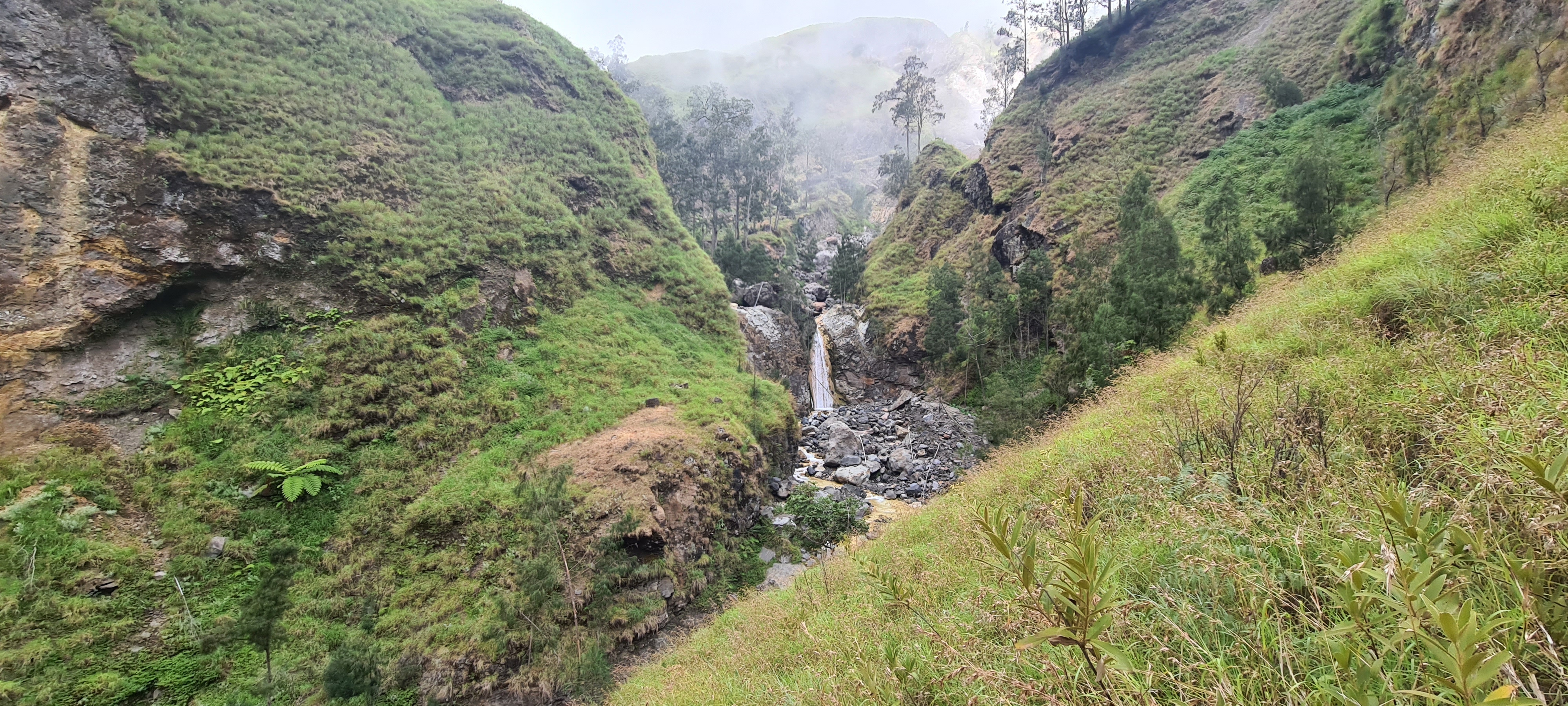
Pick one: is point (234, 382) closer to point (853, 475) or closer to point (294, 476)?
point (294, 476)

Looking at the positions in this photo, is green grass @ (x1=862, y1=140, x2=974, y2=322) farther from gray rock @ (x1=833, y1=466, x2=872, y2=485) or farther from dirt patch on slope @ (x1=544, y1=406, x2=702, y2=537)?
dirt patch on slope @ (x1=544, y1=406, x2=702, y2=537)


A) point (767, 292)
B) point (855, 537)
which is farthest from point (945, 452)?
point (767, 292)

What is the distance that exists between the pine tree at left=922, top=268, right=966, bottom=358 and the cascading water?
630cm

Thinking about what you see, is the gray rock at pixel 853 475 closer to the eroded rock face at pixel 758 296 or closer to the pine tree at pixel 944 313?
the pine tree at pixel 944 313

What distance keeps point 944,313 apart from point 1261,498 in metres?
25.8

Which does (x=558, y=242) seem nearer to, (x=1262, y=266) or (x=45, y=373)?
(x=45, y=373)

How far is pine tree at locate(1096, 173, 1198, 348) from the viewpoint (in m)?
13.4

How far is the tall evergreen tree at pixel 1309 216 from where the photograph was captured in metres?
12.5

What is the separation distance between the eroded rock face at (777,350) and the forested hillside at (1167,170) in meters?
6.68

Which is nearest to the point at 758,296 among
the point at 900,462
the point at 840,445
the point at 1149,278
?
the point at 840,445

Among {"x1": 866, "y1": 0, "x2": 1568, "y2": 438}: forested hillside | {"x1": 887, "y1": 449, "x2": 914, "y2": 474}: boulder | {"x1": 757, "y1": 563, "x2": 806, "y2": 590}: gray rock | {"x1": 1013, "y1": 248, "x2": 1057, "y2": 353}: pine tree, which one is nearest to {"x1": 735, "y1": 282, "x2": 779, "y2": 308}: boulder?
{"x1": 866, "y1": 0, "x2": 1568, "y2": 438}: forested hillside

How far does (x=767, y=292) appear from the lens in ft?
109

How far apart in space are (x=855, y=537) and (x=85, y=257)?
1916cm

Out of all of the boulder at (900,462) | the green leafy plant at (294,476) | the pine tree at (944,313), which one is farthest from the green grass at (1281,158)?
the green leafy plant at (294,476)
